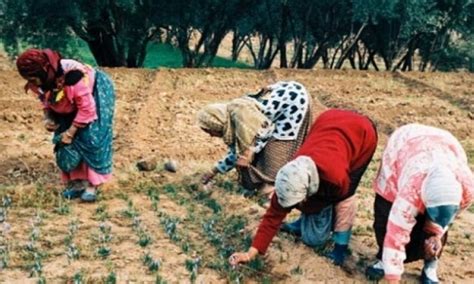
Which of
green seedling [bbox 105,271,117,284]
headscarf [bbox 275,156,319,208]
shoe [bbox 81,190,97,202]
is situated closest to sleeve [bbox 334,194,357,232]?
headscarf [bbox 275,156,319,208]

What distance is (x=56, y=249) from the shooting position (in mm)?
5379

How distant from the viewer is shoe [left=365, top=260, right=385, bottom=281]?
16.3 ft

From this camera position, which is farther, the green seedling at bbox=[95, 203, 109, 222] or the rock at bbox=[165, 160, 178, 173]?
the rock at bbox=[165, 160, 178, 173]

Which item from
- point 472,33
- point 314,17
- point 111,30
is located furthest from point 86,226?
point 472,33

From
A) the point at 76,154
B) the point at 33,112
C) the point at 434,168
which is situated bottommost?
the point at 33,112

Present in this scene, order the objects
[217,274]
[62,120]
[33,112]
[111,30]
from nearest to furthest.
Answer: [217,274], [62,120], [33,112], [111,30]

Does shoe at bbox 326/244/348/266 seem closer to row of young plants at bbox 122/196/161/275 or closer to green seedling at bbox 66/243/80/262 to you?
row of young plants at bbox 122/196/161/275

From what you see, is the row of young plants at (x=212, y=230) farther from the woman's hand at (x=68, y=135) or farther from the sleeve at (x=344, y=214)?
the woman's hand at (x=68, y=135)

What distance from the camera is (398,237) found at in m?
4.16

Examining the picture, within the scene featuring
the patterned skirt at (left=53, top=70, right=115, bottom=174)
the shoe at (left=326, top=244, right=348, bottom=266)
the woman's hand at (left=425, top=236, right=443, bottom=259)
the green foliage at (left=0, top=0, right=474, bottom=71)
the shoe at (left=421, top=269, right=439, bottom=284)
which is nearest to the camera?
the woman's hand at (left=425, top=236, right=443, bottom=259)

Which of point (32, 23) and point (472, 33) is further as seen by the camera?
point (472, 33)

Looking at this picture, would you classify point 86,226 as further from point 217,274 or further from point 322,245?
point 322,245

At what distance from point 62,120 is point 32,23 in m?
8.91

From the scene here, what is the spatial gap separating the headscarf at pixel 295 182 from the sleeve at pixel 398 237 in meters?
0.58
